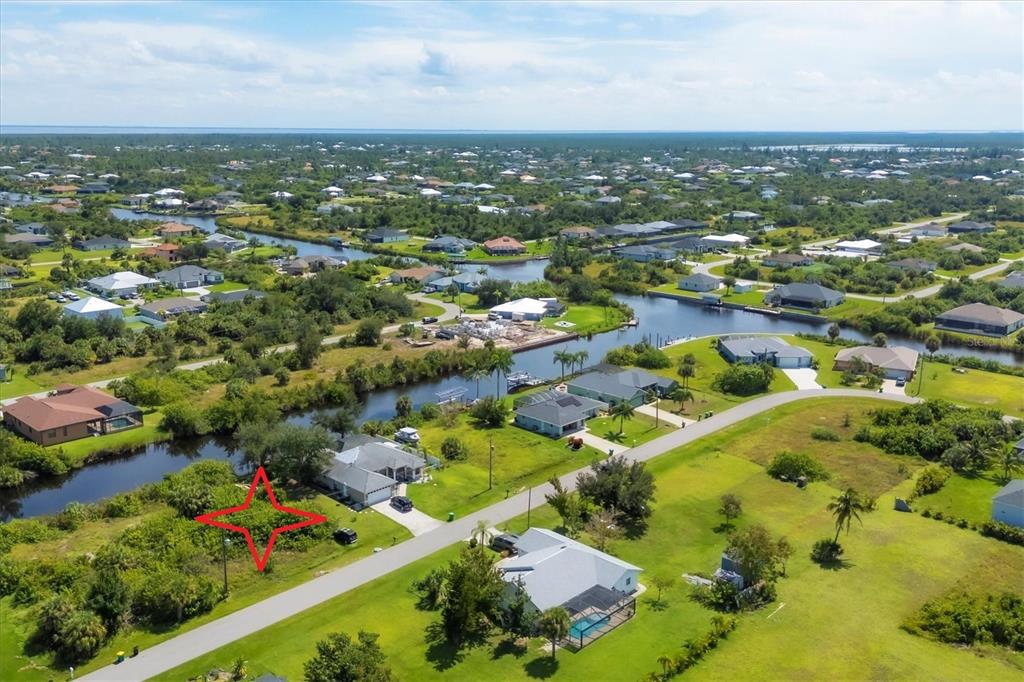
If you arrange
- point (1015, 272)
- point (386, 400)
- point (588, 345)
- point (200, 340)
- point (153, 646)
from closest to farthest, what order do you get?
point (153, 646), point (386, 400), point (200, 340), point (588, 345), point (1015, 272)

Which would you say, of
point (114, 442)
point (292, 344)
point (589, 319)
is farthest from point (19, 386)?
point (589, 319)

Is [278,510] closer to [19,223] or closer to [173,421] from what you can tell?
[173,421]

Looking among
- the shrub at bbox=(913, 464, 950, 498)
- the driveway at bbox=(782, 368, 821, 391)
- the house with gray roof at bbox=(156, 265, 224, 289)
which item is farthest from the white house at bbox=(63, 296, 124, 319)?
the shrub at bbox=(913, 464, 950, 498)

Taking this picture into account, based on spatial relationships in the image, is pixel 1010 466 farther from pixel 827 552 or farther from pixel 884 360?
pixel 884 360

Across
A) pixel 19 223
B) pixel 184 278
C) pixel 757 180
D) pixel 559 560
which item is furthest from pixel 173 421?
pixel 757 180

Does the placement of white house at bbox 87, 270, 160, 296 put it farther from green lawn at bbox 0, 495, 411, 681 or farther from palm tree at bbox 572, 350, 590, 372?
green lawn at bbox 0, 495, 411, 681

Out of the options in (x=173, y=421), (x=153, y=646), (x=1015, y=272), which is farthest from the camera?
(x=1015, y=272)
